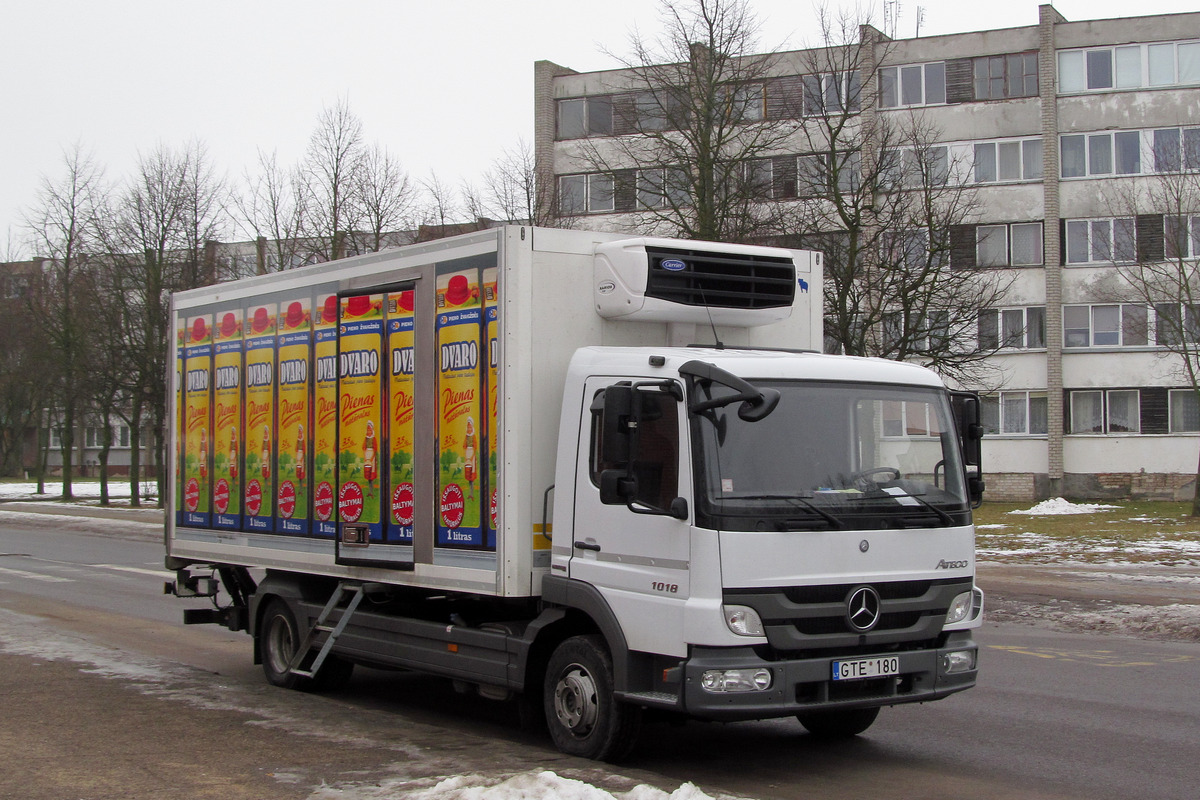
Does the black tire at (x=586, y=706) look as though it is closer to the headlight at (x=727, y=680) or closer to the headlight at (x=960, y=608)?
the headlight at (x=727, y=680)

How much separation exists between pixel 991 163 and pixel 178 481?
3622 centimetres

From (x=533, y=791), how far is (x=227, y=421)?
19.8 feet

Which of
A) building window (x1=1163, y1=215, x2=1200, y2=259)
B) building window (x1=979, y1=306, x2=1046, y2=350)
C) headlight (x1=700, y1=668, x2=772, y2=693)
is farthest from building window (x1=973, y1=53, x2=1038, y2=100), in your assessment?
headlight (x1=700, y1=668, x2=772, y2=693)

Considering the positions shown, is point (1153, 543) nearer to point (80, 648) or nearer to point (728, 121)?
point (728, 121)

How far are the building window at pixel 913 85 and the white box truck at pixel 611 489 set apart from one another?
121 feet

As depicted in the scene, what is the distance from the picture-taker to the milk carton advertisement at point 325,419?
9445 millimetres

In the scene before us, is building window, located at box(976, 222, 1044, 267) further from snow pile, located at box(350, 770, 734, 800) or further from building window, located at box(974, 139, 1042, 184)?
snow pile, located at box(350, 770, 734, 800)

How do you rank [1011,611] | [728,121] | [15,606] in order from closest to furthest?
[1011,611]
[15,606]
[728,121]

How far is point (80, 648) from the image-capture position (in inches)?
476

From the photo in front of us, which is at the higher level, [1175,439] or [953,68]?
[953,68]

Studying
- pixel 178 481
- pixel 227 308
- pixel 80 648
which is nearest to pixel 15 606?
pixel 80 648

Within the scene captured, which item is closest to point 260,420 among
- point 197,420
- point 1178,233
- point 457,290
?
point 197,420

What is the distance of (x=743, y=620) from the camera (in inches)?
258

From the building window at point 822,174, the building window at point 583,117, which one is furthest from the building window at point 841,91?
the building window at point 583,117
